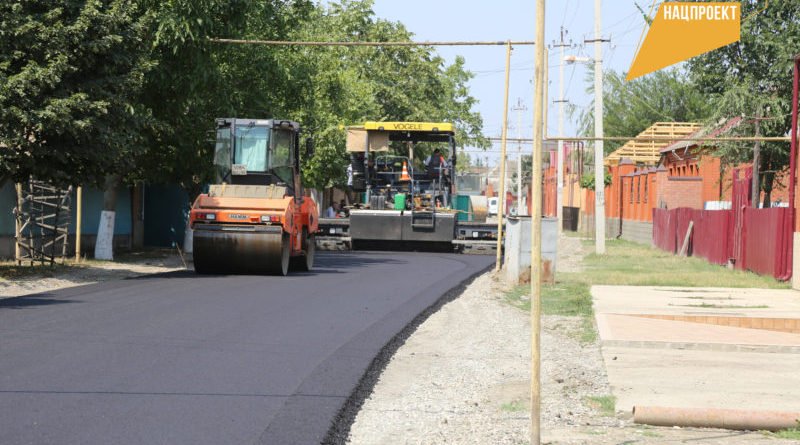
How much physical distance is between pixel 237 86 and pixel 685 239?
13.8 metres

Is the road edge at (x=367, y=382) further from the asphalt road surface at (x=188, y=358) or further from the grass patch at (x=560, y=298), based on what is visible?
the grass patch at (x=560, y=298)

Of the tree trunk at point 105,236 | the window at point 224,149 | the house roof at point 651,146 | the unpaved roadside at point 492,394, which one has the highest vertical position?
the house roof at point 651,146

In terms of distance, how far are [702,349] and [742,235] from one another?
14785 millimetres

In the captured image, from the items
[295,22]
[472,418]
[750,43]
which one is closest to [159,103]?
[295,22]

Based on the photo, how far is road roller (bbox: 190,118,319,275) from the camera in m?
21.9

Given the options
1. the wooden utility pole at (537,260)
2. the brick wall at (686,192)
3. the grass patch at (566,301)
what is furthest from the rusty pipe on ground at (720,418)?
the brick wall at (686,192)

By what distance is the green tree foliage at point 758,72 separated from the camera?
2647 centimetres

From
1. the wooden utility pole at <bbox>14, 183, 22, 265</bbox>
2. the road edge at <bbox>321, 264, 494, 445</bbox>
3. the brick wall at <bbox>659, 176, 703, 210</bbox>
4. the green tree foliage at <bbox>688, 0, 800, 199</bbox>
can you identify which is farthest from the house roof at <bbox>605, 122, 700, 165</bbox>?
the road edge at <bbox>321, 264, 494, 445</bbox>

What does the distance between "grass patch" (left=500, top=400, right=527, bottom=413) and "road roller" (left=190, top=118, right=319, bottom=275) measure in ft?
42.6

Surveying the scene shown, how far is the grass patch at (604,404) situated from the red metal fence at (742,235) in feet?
45.2

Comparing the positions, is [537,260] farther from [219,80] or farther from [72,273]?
[219,80]

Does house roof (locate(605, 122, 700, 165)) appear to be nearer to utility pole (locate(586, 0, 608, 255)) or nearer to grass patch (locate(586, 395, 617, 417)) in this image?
utility pole (locate(586, 0, 608, 255))

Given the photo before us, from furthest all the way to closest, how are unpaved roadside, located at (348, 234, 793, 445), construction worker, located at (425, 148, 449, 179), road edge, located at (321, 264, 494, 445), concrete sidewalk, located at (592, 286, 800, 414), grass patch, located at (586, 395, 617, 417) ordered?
construction worker, located at (425, 148, 449, 179), concrete sidewalk, located at (592, 286, 800, 414), grass patch, located at (586, 395, 617, 417), unpaved roadside, located at (348, 234, 793, 445), road edge, located at (321, 264, 494, 445)

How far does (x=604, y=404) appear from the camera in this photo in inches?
356
